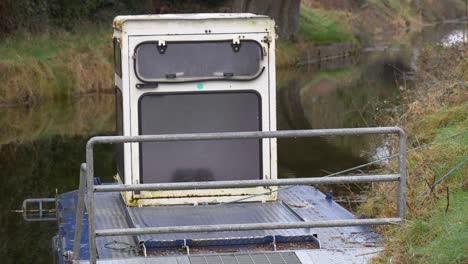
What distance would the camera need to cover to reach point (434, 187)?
9562 millimetres

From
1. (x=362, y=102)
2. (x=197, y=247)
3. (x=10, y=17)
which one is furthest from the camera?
(x=10, y=17)

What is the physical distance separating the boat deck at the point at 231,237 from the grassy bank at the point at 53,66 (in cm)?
1992

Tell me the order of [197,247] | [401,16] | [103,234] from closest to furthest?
[103,234]
[197,247]
[401,16]

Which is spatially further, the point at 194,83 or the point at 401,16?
the point at 401,16

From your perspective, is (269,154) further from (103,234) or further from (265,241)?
(103,234)

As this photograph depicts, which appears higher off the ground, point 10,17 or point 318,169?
point 10,17

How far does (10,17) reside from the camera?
1316 inches

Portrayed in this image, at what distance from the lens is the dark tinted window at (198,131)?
981cm

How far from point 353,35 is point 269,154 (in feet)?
149

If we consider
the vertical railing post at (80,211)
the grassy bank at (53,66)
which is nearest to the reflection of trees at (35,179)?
the vertical railing post at (80,211)

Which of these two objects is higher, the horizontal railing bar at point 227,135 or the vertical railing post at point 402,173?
the horizontal railing bar at point 227,135

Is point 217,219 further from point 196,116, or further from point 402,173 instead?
point 402,173

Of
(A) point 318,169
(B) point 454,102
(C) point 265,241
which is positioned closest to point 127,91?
(C) point 265,241

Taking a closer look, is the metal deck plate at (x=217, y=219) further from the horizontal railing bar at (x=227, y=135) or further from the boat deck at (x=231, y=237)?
the horizontal railing bar at (x=227, y=135)
